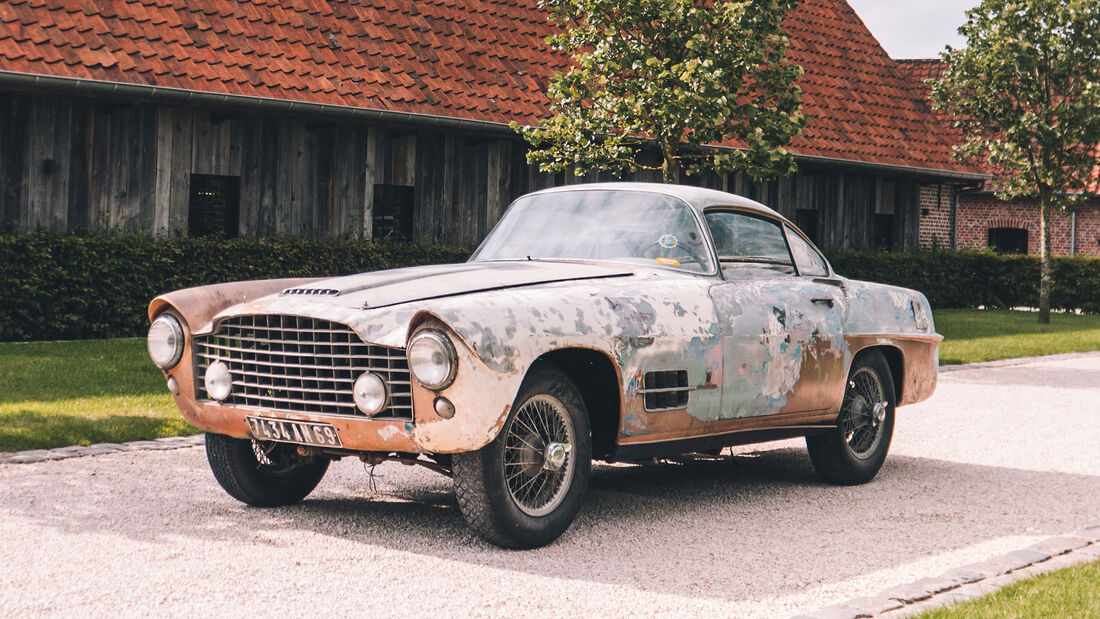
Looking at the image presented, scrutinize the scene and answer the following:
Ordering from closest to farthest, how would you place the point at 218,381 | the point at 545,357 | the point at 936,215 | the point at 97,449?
the point at 545,357
the point at 218,381
the point at 97,449
the point at 936,215

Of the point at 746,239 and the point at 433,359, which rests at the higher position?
the point at 746,239

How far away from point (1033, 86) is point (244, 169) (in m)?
16.7

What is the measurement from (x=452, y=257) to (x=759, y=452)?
1043 cm

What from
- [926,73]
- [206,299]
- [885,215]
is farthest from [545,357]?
[926,73]

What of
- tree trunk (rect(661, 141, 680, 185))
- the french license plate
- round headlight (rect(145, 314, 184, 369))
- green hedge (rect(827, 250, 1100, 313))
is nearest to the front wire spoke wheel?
the french license plate

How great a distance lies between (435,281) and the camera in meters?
6.07

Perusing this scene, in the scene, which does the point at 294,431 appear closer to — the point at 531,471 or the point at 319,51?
the point at 531,471

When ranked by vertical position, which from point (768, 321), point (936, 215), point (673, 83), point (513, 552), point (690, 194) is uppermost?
point (673, 83)

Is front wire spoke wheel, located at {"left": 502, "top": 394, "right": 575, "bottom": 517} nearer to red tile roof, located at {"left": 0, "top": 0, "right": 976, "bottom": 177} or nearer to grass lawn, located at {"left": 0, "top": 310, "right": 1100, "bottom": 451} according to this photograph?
grass lawn, located at {"left": 0, "top": 310, "right": 1100, "bottom": 451}

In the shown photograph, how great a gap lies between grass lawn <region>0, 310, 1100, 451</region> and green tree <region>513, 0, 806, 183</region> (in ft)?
12.4

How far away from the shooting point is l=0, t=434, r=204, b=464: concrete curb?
773 cm

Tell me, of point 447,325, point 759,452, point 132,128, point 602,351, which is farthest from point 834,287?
point 132,128

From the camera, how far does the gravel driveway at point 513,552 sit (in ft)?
15.9

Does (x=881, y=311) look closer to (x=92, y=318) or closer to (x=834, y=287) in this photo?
(x=834, y=287)
